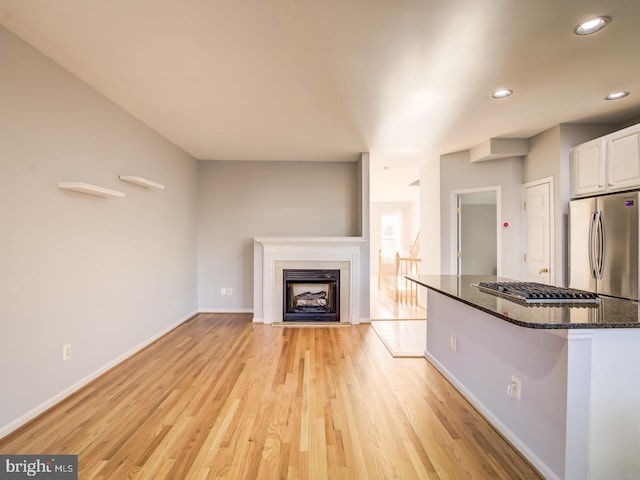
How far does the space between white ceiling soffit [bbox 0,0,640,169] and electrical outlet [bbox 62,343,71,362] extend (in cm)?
218

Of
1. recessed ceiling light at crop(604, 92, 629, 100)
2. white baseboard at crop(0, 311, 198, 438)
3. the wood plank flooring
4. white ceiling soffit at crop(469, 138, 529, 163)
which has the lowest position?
the wood plank flooring

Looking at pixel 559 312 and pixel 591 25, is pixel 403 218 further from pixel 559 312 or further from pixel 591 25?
pixel 559 312

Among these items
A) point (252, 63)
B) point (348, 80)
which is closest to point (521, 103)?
point (348, 80)

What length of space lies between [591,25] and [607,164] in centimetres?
180

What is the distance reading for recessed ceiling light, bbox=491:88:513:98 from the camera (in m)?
2.59

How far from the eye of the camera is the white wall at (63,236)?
189 centimetres

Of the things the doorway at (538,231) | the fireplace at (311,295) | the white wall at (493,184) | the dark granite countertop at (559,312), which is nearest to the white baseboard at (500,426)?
the dark granite countertop at (559,312)

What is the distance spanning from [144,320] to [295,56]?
3213mm

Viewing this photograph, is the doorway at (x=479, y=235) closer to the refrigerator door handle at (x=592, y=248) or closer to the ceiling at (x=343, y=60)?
the refrigerator door handle at (x=592, y=248)

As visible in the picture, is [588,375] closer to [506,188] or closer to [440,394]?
[440,394]

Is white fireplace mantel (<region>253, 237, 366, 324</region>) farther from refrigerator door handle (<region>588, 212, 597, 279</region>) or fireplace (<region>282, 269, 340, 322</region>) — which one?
refrigerator door handle (<region>588, 212, 597, 279</region>)

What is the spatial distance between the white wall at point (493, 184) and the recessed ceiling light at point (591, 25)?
256cm

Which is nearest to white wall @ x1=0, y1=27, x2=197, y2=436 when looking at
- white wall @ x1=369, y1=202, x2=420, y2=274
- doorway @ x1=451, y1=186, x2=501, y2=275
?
doorway @ x1=451, y1=186, x2=501, y2=275

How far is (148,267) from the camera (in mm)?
3488
